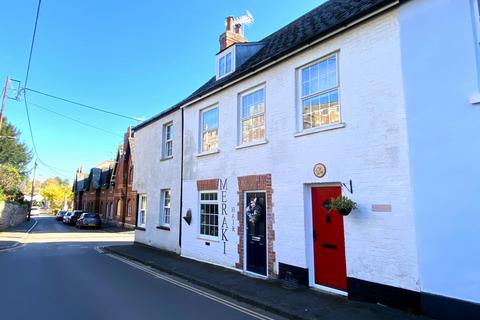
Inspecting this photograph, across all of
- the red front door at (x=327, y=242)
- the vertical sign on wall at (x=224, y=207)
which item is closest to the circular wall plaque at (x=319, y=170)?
the red front door at (x=327, y=242)

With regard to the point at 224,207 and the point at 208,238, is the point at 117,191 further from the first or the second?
the point at 224,207

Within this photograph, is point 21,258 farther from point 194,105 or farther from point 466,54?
point 466,54

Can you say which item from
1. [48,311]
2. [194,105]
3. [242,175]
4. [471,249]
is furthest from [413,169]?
[194,105]

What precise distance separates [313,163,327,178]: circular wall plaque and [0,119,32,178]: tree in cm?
5462

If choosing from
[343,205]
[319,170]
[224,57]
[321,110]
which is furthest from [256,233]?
[224,57]

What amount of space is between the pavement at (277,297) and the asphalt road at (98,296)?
0.38 meters

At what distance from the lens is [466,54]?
5.73 meters

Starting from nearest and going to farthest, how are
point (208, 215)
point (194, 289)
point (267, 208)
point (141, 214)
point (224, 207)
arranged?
1. point (194, 289)
2. point (267, 208)
3. point (224, 207)
4. point (208, 215)
5. point (141, 214)

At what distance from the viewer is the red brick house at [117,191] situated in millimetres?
35344

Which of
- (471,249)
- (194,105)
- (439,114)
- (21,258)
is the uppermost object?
(194,105)

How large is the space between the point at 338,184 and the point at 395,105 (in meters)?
2.15

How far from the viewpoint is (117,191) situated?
39.2m

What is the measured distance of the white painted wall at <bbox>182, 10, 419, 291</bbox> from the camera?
21.4ft

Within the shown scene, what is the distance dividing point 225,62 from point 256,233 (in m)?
7.25
